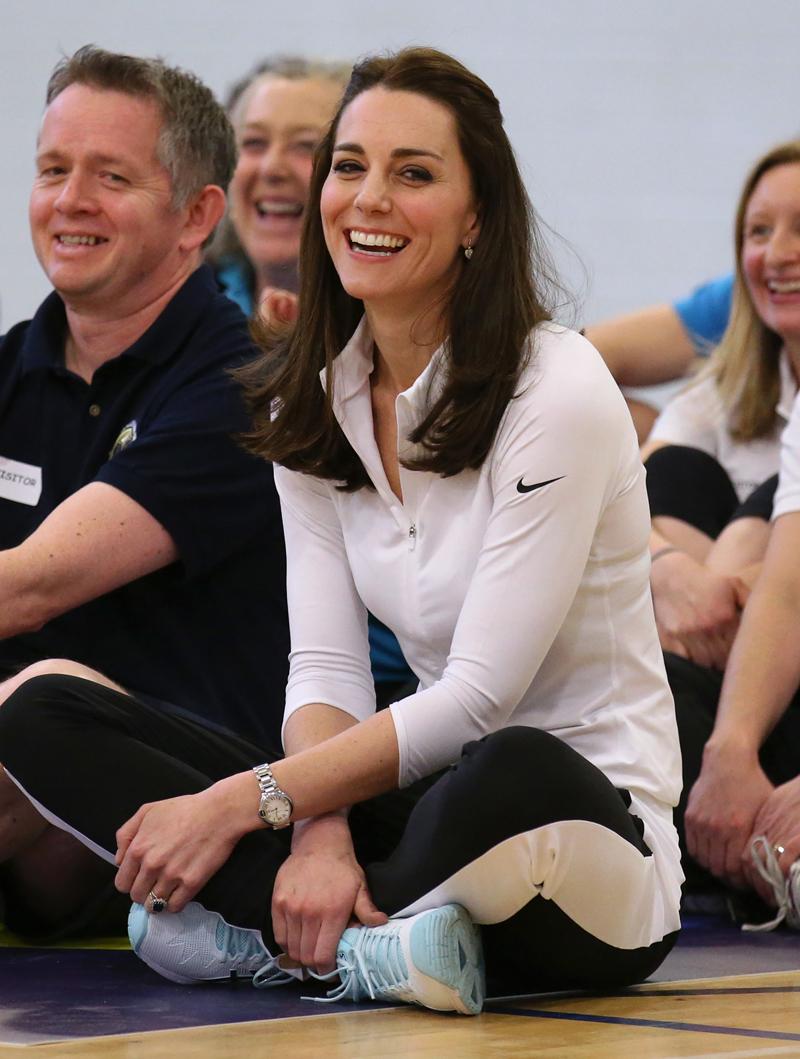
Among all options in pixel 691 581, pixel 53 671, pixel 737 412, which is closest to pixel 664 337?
pixel 737 412

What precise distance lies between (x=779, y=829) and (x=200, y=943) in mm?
839

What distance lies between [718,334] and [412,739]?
1691 millimetres

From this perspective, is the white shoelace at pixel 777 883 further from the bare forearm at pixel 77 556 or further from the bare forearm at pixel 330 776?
the bare forearm at pixel 77 556

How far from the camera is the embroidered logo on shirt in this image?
2.08 metres

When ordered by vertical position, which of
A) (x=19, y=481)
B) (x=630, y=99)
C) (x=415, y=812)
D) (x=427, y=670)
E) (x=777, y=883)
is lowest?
(x=777, y=883)

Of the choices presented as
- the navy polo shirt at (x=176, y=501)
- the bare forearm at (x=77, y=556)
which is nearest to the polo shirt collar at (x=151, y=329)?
the navy polo shirt at (x=176, y=501)

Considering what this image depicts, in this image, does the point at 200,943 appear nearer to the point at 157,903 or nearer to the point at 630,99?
the point at 157,903

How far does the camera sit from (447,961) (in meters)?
1.41

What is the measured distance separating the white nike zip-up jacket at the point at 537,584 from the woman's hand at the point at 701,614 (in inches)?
29.7

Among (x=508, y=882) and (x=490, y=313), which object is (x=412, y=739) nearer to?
(x=508, y=882)

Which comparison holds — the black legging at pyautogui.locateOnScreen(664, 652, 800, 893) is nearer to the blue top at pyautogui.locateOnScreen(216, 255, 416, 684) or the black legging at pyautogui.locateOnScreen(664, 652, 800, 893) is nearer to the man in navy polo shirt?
the blue top at pyautogui.locateOnScreen(216, 255, 416, 684)

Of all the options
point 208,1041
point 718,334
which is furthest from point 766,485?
point 208,1041

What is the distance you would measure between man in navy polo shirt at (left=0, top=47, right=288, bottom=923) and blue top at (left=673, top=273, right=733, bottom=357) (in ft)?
3.58

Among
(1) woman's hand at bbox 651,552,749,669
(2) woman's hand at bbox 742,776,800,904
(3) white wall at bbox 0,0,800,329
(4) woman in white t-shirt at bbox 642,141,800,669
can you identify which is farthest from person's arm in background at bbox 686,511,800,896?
(3) white wall at bbox 0,0,800,329
